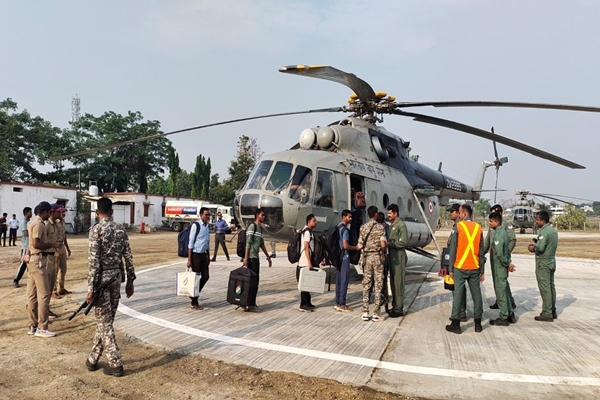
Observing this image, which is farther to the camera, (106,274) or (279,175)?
(279,175)

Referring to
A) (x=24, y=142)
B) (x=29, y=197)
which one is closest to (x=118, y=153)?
(x=24, y=142)

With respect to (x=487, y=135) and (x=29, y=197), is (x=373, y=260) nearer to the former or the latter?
(x=487, y=135)

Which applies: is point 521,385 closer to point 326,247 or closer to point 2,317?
point 326,247

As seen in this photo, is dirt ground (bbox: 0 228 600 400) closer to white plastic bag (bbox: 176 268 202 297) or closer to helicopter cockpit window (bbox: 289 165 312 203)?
white plastic bag (bbox: 176 268 202 297)

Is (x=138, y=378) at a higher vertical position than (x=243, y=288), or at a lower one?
lower

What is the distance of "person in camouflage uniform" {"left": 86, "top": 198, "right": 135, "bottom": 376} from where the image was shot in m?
4.14

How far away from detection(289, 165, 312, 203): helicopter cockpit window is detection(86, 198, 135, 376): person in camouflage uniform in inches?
155

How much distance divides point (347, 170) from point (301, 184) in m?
1.22

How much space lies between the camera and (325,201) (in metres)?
8.30

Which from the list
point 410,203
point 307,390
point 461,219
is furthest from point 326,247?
point 410,203

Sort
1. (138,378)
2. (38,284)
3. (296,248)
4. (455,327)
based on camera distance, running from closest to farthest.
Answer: (138,378)
(38,284)
(455,327)
(296,248)

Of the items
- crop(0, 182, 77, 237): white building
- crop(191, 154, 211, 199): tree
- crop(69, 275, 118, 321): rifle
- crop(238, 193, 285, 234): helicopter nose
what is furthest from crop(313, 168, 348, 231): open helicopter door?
crop(191, 154, 211, 199): tree

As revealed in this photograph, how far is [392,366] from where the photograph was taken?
171 inches

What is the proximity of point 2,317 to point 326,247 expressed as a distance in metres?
5.14
